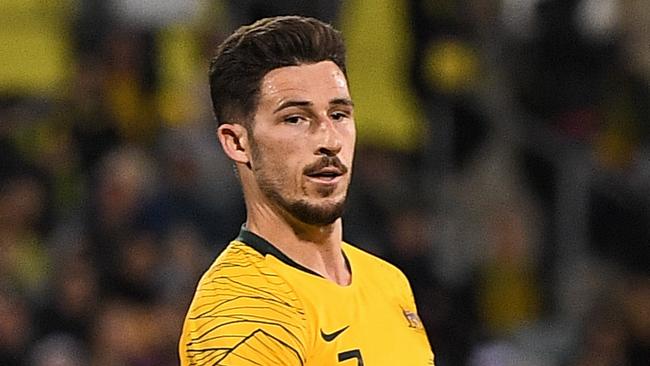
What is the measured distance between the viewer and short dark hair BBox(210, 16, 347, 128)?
10.6 ft

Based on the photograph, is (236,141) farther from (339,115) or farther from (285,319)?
(285,319)

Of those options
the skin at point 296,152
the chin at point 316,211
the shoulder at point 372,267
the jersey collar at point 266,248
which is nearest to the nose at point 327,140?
the skin at point 296,152

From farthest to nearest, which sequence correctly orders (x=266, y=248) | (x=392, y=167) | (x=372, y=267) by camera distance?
1. (x=392, y=167)
2. (x=372, y=267)
3. (x=266, y=248)

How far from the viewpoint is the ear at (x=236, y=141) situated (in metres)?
3.27

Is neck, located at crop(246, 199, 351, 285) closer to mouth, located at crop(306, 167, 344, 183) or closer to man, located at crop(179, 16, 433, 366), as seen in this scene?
man, located at crop(179, 16, 433, 366)

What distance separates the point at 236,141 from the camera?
3.29 metres

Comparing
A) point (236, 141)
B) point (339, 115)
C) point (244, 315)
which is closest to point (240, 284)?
point (244, 315)

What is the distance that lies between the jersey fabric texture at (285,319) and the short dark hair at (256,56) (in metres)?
0.31

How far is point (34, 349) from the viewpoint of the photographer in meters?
6.92

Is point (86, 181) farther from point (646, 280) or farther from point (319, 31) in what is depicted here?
point (319, 31)

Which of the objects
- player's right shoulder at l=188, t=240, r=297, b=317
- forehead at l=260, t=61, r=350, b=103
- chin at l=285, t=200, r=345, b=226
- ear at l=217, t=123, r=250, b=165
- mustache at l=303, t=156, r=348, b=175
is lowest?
player's right shoulder at l=188, t=240, r=297, b=317

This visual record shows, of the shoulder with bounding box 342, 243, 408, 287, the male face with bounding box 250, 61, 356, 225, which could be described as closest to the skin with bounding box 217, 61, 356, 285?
the male face with bounding box 250, 61, 356, 225

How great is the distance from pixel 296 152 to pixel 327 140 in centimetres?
7

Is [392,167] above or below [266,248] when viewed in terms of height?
below
